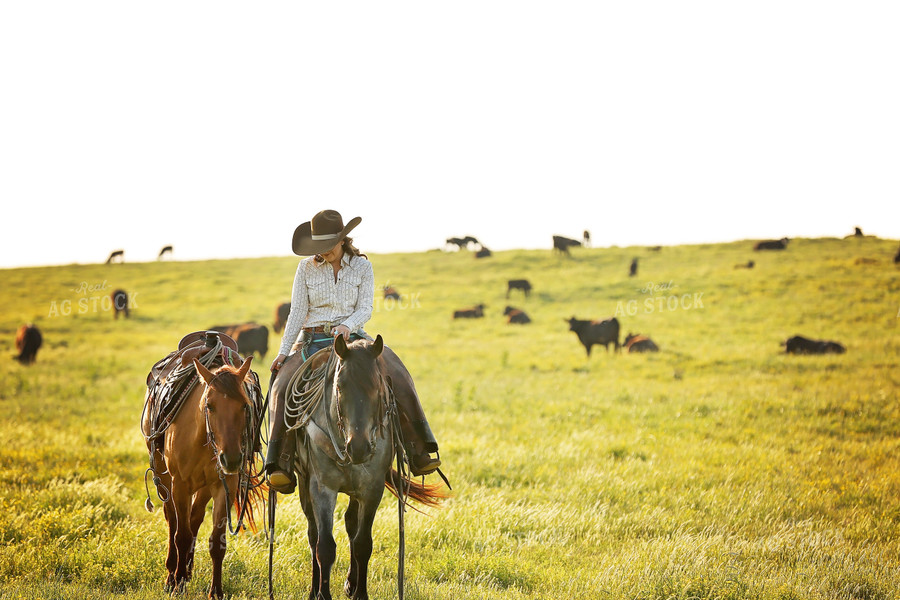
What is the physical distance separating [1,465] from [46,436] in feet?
8.45

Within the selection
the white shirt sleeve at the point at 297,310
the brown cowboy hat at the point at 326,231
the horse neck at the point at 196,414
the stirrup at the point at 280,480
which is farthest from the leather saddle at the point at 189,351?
→ the stirrup at the point at 280,480

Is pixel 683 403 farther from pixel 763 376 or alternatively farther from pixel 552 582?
pixel 552 582

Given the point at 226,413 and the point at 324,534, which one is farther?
the point at 226,413

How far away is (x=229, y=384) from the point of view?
5.39 meters

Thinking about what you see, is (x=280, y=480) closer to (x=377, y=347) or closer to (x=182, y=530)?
(x=182, y=530)

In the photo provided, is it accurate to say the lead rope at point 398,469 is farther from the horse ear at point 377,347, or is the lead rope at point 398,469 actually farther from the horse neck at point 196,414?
the horse neck at point 196,414

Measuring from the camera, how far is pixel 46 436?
12875 millimetres

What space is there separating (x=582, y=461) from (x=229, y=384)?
662 cm

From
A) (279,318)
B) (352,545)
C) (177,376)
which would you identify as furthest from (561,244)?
(352,545)

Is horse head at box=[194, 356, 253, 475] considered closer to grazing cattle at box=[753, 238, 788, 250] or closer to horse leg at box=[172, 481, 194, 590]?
horse leg at box=[172, 481, 194, 590]

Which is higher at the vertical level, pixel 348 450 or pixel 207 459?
pixel 348 450

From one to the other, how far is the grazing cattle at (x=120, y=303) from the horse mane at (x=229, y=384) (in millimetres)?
32075

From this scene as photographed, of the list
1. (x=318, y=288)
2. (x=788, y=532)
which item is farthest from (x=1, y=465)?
(x=788, y=532)

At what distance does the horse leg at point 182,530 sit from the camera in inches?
229
